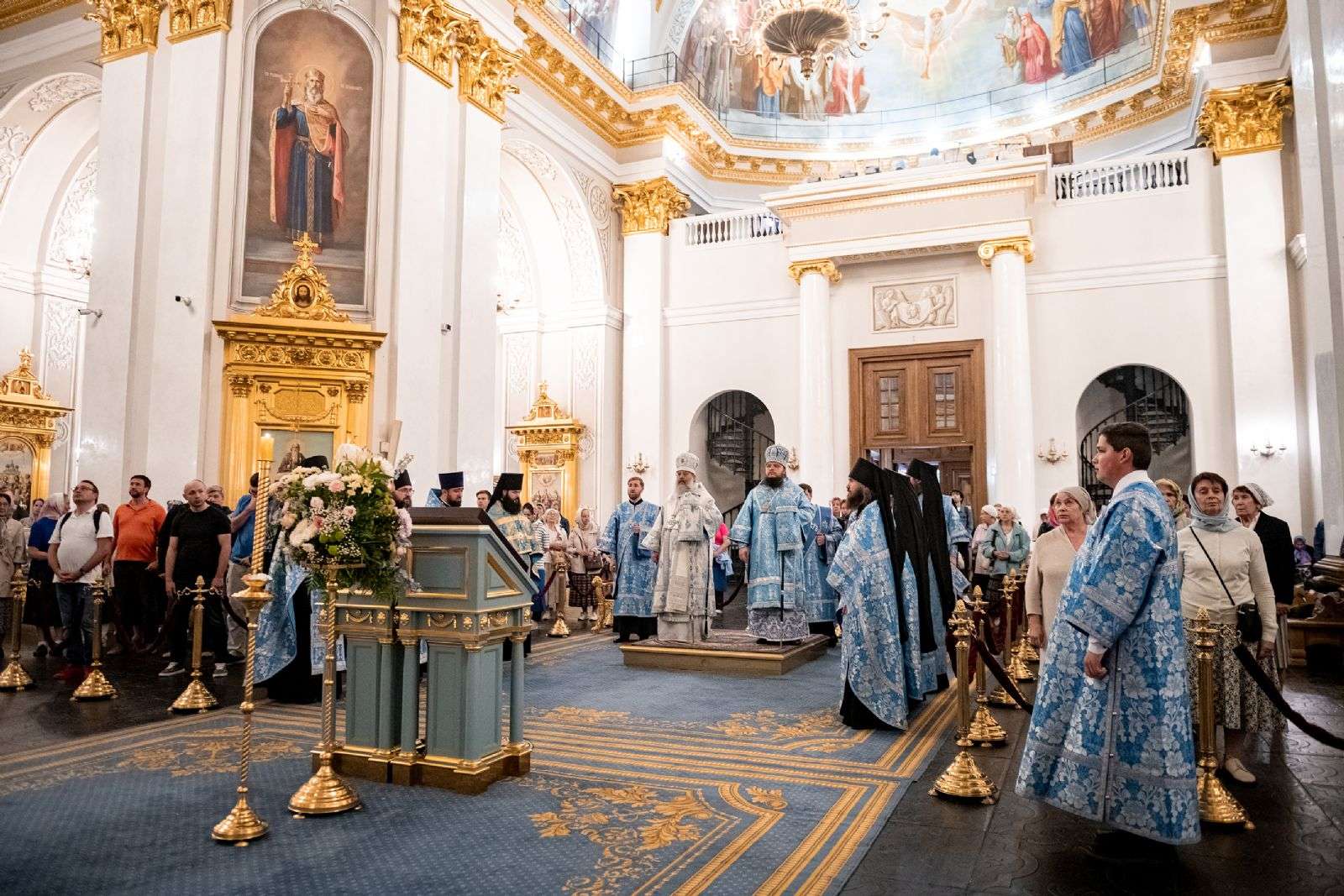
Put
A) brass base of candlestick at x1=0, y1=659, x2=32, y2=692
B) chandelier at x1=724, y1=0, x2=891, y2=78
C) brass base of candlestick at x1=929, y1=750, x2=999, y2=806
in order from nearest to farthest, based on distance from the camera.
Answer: brass base of candlestick at x1=929, y1=750, x2=999, y2=806 < brass base of candlestick at x1=0, y1=659, x2=32, y2=692 < chandelier at x1=724, y1=0, x2=891, y2=78

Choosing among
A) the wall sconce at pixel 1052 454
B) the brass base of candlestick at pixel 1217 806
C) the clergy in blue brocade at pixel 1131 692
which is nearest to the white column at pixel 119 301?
the clergy in blue brocade at pixel 1131 692

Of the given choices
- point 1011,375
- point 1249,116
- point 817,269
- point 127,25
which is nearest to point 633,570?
point 1011,375

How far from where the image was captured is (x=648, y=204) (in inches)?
759

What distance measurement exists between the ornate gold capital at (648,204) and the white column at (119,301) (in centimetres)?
939

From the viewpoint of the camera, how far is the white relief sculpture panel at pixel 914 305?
1678cm

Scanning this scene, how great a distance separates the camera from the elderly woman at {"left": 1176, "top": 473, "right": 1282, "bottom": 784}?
5.21 meters

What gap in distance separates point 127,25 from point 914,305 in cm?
1271

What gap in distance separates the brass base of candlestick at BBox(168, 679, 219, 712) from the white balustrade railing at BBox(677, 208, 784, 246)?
13906 millimetres

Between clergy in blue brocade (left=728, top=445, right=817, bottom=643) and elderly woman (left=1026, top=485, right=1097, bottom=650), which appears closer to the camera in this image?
elderly woman (left=1026, top=485, right=1097, bottom=650)

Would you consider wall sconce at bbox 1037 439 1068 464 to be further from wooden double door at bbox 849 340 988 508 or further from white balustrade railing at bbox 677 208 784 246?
white balustrade railing at bbox 677 208 784 246

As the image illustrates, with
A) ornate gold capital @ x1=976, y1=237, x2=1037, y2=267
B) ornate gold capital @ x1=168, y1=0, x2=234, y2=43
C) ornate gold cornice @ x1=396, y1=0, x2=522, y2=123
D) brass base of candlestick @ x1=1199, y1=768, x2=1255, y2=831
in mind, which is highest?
ornate gold cornice @ x1=396, y1=0, x2=522, y2=123

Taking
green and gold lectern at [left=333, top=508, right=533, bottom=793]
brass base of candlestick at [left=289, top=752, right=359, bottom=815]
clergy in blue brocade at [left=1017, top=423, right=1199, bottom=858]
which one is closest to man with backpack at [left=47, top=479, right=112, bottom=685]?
green and gold lectern at [left=333, top=508, right=533, bottom=793]

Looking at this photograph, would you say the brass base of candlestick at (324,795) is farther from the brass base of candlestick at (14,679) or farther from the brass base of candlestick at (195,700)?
the brass base of candlestick at (14,679)

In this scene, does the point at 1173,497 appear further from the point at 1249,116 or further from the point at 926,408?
the point at 1249,116
